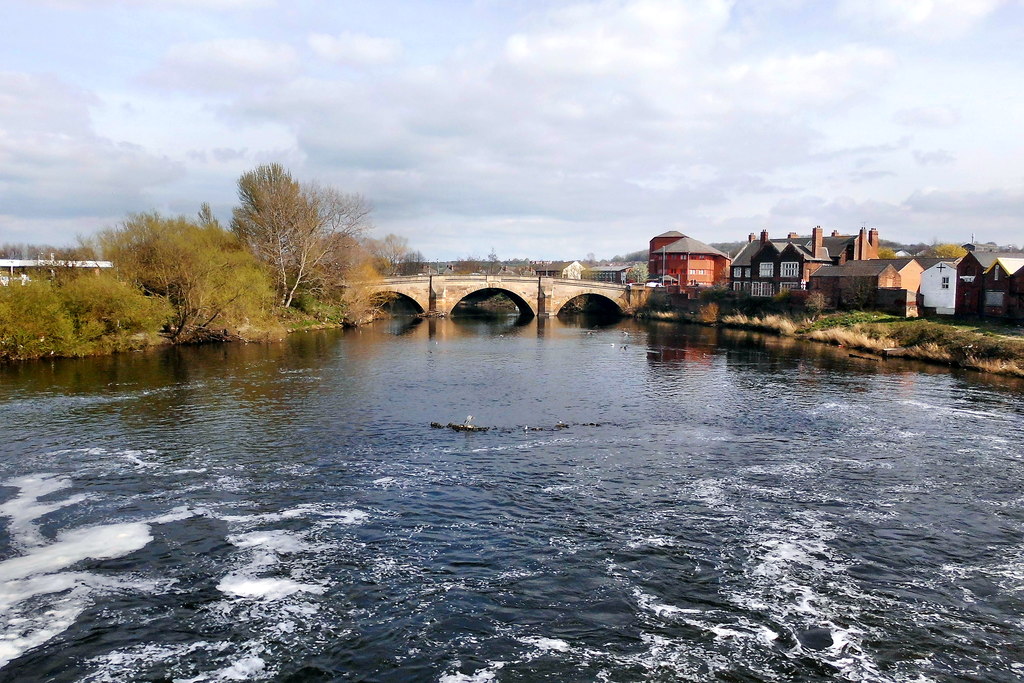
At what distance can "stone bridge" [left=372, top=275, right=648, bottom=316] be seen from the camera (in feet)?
303

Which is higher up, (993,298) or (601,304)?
(993,298)

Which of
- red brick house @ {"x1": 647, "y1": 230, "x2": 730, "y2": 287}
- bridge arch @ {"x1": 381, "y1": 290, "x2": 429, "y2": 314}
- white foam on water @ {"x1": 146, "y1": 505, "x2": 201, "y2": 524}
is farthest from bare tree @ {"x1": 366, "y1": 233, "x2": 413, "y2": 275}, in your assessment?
white foam on water @ {"x1": 146, "y1": 505, "x2": 201, "y2": 524}

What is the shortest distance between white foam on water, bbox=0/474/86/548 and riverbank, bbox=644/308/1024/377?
160ft

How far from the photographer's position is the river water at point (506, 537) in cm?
1239

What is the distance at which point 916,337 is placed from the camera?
172 ft

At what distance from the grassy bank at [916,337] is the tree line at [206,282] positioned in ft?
159

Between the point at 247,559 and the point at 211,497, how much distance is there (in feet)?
15.6

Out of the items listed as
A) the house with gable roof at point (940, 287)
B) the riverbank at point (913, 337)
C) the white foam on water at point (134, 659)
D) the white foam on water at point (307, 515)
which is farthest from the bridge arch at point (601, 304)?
the white foam on water at point (134, 659)

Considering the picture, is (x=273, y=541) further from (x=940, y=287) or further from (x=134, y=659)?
(x=940, y=287)

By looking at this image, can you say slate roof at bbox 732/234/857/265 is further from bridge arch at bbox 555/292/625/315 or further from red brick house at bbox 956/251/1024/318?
red brick house at bbox 956/251/1024/318

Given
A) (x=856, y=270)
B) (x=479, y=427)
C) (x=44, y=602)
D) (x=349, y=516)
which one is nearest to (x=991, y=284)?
(x=856, y=270)

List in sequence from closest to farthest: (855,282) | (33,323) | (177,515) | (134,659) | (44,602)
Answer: (134,659), (44,602), (177,515), (33,323), (855,282)

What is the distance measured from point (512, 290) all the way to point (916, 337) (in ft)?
A: 184

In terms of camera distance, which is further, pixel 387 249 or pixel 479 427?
pixel 387 249
